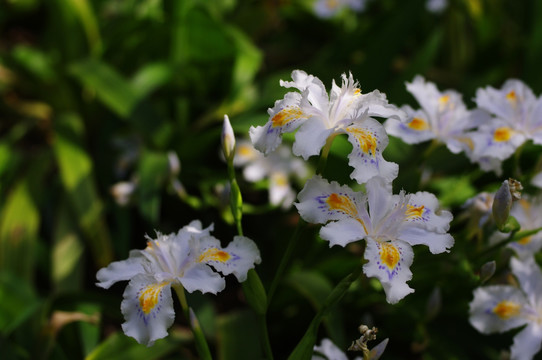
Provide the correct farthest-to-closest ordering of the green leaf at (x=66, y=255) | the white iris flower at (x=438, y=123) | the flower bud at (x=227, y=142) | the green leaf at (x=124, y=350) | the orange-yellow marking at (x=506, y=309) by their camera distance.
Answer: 1. the green leaf at (x=66, y=255)
2. the green leaf at (x=124, y=350)
3. the white iris flower at (x=438, y=123)
4. the orange-yellow marking at (x=506, y=309)
5. the flower bud at (x=227, y=142)

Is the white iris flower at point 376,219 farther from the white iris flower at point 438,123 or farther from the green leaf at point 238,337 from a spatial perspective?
the green leaf at point 238,337

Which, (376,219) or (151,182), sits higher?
(376,219)

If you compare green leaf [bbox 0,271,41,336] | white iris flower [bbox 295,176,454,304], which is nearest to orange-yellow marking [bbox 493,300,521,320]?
white iris flower [bbox 295,176,454,304]

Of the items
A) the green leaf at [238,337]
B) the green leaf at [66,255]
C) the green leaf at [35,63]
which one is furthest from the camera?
the green leaf at [35,63]

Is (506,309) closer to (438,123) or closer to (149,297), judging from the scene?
(438,123)

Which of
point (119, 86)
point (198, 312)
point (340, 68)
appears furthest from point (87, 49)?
point (198, 312)

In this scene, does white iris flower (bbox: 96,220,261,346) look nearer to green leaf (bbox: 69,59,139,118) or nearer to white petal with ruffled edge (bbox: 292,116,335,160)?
white petal with ruffled edge (bbox: 292,116,335,160)

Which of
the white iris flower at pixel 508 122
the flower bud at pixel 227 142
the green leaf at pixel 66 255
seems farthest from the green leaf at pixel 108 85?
the white iris flower at pixel 508 122

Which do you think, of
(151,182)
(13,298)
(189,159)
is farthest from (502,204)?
(13,298)
